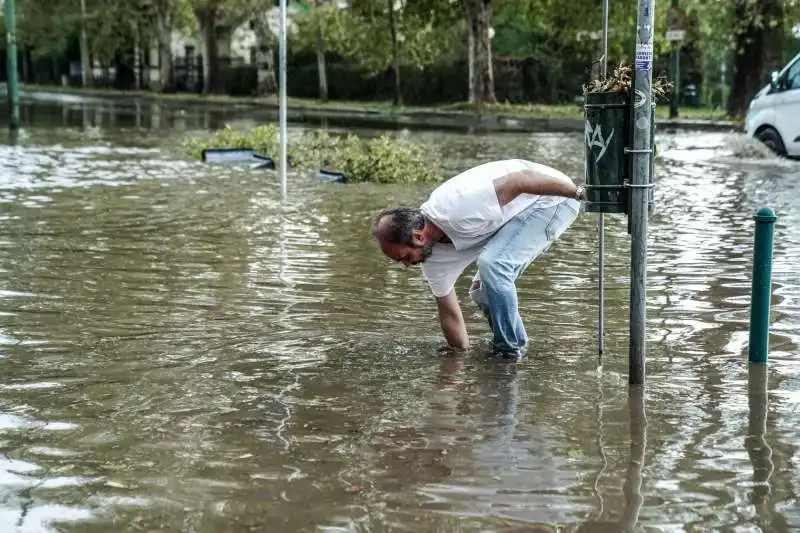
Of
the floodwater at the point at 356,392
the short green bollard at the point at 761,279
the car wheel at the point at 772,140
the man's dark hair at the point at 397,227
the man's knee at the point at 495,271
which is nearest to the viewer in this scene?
the floodwater at the point at 356,392

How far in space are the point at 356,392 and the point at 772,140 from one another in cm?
1557

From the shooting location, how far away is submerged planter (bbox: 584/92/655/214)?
5.60 m

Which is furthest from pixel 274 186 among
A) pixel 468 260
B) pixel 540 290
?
pixel 468 260

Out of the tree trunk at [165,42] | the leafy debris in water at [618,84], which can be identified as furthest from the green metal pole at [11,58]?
the tree trunk at [165,42]

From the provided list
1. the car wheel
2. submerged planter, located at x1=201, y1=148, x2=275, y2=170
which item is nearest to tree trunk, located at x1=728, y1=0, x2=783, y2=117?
the car wheel

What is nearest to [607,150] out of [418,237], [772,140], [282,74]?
[418,237]

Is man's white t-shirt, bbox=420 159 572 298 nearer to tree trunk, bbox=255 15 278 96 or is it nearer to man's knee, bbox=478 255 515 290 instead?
man's knee, bbox=478 255 515 290

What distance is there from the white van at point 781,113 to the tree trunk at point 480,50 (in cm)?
1730

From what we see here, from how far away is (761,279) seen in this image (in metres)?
6.04

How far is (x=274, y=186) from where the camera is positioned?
15062 millimetres

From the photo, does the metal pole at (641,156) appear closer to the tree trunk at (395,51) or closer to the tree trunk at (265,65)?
the tree trunk at (395,51)

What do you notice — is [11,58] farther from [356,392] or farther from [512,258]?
[356,392]

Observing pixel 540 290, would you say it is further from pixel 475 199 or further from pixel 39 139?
pixel 39 139

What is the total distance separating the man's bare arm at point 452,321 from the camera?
653cm
